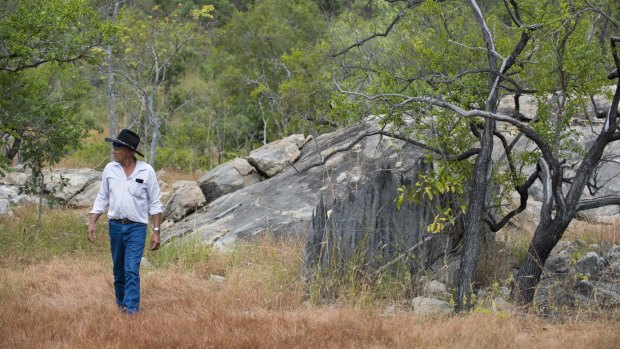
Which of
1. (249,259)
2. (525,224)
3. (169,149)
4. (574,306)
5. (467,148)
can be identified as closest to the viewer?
(574,306)

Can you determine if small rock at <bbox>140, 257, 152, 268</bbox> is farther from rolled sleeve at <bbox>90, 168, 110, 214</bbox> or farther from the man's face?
the man's face

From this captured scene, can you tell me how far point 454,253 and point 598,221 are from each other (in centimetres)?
518

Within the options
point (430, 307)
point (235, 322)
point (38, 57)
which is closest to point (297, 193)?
point (38, 57)

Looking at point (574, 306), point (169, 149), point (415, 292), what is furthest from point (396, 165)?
point (169, 149)

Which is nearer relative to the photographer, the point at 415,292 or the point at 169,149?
the point at 415,292

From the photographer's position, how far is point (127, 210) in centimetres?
854

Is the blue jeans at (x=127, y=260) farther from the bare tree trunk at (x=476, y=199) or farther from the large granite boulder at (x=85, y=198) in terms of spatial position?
the large granite boulder at (x=85, y=198)

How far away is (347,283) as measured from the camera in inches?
385

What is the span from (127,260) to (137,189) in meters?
0.75

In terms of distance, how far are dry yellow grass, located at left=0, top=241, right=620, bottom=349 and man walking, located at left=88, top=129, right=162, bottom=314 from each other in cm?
30

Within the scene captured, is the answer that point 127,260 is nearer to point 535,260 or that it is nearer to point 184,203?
point 535,260

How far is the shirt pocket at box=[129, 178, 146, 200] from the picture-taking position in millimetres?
8586

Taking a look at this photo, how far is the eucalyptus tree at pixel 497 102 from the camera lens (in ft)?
30.2

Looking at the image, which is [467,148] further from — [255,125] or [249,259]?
[255,125]
